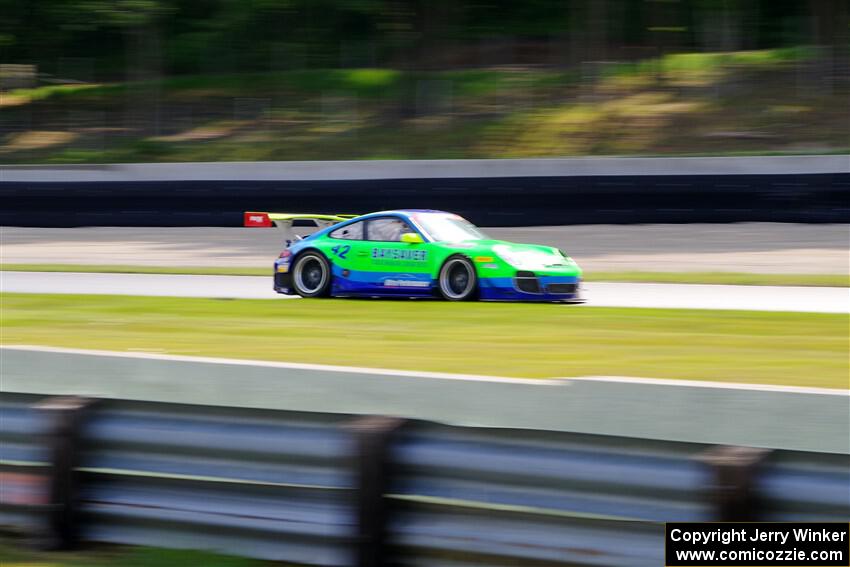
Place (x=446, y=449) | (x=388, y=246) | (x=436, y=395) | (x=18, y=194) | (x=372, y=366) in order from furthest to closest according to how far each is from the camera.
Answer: (x=18, y=194), (x=388, y=246), (x=372, y=366), (x=436, y=395), (x=446, y=449)

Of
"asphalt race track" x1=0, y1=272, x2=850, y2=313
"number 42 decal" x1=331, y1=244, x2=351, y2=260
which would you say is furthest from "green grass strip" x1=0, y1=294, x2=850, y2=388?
"number 42 decal" x1=331, y1=244, x2=351, y2=260

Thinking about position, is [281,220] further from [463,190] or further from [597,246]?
[463,190]

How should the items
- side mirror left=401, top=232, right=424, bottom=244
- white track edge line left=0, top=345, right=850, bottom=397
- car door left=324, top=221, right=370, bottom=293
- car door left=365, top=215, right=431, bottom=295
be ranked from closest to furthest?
white track edge line left=0, top=345, right=850, bottom=397 → car door left=365, top=215, right=431, bottom=295 → side mirror left=401, top=232, right=424, bottom=244 → car door left=324, top=221, right=370, bottom=293

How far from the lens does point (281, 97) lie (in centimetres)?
3017

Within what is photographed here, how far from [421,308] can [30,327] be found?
3.28 metres

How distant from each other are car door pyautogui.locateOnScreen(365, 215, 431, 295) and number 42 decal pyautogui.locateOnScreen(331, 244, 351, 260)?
0.72 feet

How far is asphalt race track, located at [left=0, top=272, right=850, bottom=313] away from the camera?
9891 mm

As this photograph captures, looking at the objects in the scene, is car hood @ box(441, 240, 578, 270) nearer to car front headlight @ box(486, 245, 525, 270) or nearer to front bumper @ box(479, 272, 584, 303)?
car front headlight @ box(486, 245, 525, 270)

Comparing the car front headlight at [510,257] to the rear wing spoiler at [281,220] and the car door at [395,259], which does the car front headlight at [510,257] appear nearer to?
the car door at [395,259]

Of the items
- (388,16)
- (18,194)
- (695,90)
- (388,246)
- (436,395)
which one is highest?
(388,16)

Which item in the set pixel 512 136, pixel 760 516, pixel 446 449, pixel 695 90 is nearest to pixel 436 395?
pixel 446 449

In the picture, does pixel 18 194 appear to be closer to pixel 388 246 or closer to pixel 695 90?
pixel 388 246

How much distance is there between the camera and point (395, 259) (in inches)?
451

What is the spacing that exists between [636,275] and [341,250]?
4.05 meters
